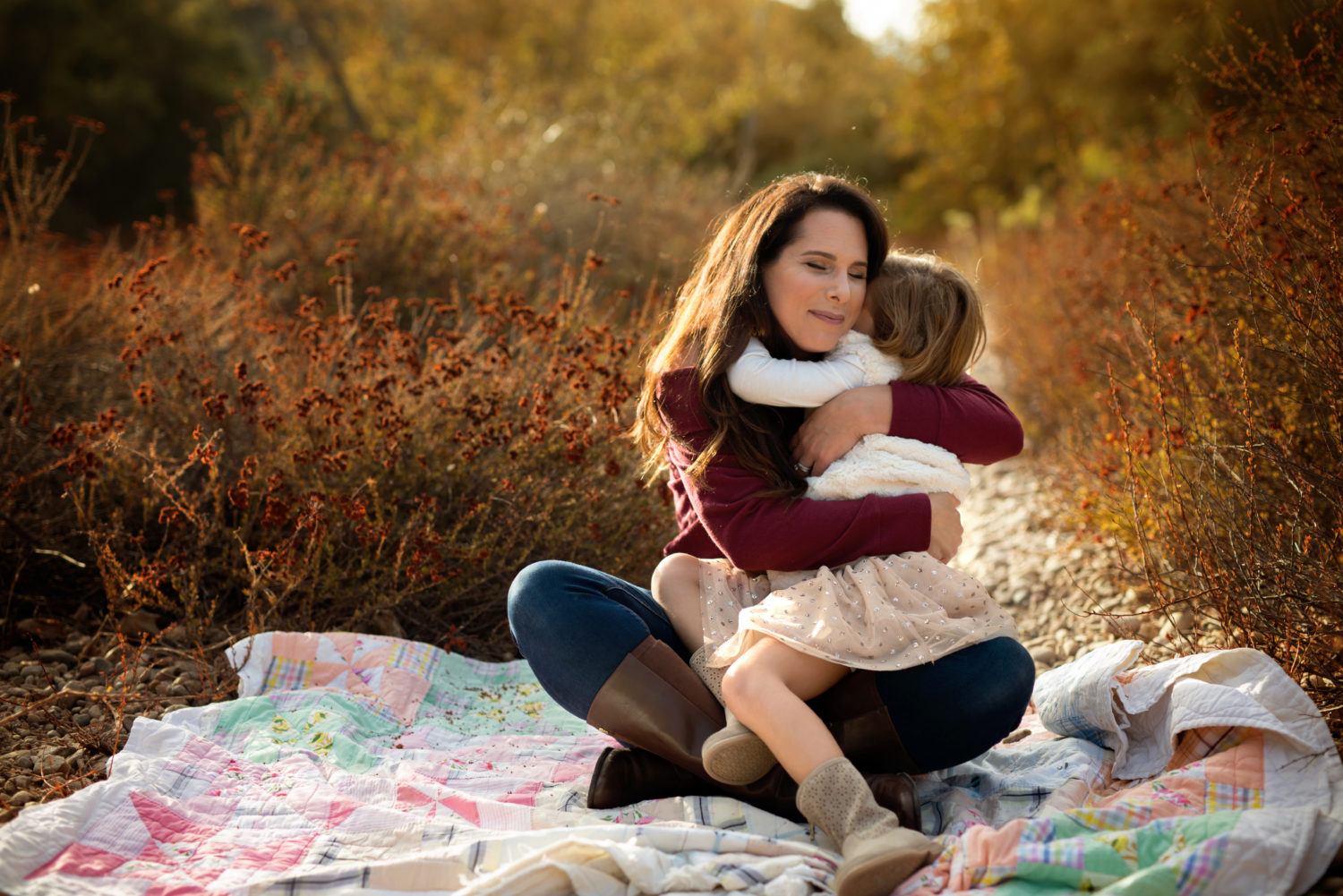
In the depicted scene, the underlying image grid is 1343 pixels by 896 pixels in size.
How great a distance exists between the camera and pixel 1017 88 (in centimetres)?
1415

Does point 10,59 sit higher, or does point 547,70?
point 547,70

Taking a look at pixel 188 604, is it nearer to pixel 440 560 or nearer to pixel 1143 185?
pixel 440 560

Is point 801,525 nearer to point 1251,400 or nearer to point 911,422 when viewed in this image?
point 911,422

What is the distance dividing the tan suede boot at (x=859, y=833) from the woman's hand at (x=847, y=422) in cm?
73

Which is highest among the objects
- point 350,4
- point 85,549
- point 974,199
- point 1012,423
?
point 350,4

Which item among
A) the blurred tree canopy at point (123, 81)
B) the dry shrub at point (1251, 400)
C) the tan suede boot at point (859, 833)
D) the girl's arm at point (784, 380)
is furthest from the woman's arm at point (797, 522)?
the blurred tree canopy at point (123, 81)

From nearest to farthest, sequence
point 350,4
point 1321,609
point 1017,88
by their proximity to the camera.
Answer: point 1321,609 < point 1017,88 < point 350,4

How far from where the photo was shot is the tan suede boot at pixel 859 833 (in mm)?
1819

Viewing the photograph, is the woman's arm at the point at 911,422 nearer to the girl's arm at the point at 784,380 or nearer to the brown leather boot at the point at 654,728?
the girl's arm at the point at 784,380

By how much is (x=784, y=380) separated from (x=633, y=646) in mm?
701

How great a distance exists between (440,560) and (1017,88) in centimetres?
1329

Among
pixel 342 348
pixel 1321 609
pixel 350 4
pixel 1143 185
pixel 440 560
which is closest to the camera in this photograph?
pixel 1321 609

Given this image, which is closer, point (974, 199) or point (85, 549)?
point (85, 549)

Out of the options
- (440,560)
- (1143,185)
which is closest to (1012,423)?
(440,560)
